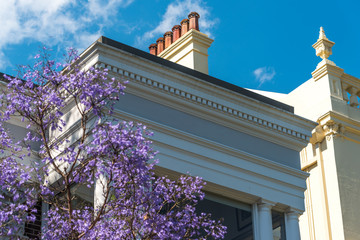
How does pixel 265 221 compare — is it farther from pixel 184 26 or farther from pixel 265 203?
pixel 184 26

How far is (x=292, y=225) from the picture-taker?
1431cm

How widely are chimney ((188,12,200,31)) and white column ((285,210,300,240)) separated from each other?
700 centimetres

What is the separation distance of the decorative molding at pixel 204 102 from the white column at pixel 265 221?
5.11ft

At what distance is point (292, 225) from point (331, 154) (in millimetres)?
3197

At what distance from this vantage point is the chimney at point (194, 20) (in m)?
19.8

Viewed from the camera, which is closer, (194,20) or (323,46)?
(323,46)

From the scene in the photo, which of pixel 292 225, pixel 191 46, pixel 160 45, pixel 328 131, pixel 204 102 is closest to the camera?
pixel 204 102

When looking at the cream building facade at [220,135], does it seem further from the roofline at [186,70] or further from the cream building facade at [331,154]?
the cream building facade at [331,154]

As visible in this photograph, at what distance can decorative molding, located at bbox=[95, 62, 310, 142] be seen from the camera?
1298 cm

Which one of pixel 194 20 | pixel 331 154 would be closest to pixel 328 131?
pixel 331 154

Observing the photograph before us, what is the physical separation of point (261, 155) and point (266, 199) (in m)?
0.88

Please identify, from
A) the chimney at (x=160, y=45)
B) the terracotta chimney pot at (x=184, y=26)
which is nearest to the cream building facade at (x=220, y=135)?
the terracotta chimney pot at (x=184, y=26)

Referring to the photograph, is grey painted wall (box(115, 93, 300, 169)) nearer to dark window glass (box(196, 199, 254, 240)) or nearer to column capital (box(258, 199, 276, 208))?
column capital (box(258, 199, 276, 208))

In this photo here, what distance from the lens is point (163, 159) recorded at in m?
13.0
